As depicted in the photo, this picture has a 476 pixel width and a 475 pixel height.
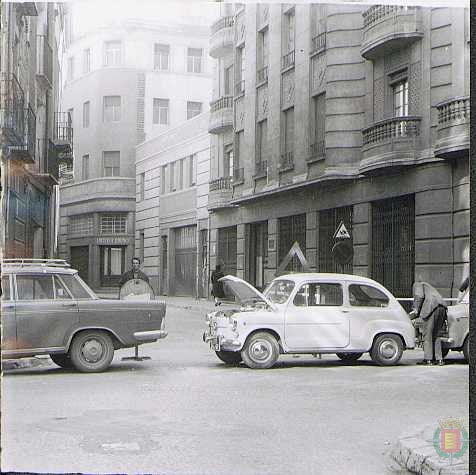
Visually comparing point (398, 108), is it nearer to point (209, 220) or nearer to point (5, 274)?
point (209, 220)

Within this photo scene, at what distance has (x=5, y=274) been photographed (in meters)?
3.56

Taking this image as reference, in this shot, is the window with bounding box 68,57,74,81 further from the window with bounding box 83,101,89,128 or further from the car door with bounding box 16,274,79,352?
the car door with bounding box 16,274,79,352

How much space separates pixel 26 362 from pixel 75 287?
432 mm

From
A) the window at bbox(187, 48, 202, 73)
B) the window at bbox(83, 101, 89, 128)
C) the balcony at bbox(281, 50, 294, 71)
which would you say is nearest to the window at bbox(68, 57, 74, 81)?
the window at bbox(83, 101, 89, 128)

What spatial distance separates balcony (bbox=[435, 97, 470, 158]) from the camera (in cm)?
373

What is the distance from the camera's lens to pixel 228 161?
4.08 metres

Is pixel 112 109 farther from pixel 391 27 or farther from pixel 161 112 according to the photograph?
pixel 391 27

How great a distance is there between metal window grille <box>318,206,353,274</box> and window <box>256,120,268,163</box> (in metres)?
0.46

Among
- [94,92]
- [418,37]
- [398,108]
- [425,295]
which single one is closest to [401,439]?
[425,295]

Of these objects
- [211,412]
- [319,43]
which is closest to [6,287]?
[211,412]

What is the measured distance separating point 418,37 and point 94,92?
1737mm

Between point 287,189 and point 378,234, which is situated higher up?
point 287,189

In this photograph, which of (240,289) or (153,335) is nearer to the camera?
(153,335)

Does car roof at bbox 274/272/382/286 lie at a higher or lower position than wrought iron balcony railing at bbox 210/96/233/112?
lower
